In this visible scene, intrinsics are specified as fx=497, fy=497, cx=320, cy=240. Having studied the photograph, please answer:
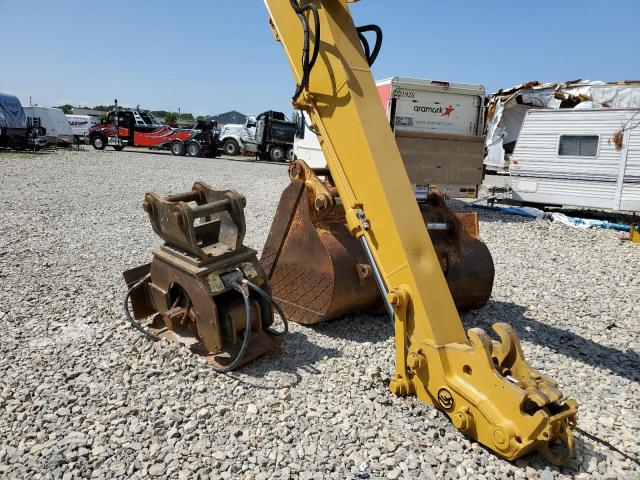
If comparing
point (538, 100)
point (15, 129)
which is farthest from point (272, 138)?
point (538, 100)

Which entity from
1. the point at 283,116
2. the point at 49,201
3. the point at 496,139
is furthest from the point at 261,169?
the point at 49,201

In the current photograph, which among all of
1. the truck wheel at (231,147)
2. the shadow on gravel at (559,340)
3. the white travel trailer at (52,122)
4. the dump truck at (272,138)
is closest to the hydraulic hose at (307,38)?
the shadow on gravel at (559,340)

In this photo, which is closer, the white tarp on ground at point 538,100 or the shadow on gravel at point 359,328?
the shadow on gravel at point 359,328

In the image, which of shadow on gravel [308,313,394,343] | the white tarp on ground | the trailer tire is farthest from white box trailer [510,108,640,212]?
the trailer tire

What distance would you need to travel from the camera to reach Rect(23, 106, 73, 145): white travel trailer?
2572 cm

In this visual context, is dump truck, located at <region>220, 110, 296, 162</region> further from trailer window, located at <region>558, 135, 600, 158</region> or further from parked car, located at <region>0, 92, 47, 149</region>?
trailer window, located at <region>558, 135, 600, 158</region>

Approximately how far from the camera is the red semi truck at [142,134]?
2452 centimetres

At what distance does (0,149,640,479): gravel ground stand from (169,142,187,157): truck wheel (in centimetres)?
1904

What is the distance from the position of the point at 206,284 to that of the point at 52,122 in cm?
2722

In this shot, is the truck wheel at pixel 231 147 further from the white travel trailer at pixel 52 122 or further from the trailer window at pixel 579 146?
the trailer window at pixel 579 146

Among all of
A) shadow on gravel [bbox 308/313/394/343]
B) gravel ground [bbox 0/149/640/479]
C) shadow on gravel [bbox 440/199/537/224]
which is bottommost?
gravel ground [bbox 0/149/640/479]

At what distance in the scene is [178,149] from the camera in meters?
24.6

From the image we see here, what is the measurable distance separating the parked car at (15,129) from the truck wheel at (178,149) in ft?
Result: 18.7

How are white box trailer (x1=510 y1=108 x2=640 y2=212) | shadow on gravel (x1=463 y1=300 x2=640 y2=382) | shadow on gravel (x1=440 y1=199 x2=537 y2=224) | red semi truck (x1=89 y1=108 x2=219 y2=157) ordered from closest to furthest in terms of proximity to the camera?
shadow on gravel (x1=463 y1=300 x2=640 y2=382) < white box trailer (x1=510 y1=108 x2=640 y2=212) < shadow on gravel (x1=440 y1=199 x2=537 y2=224) < red semi truck (x1=89 y1=108 x2=219 y2=157)
